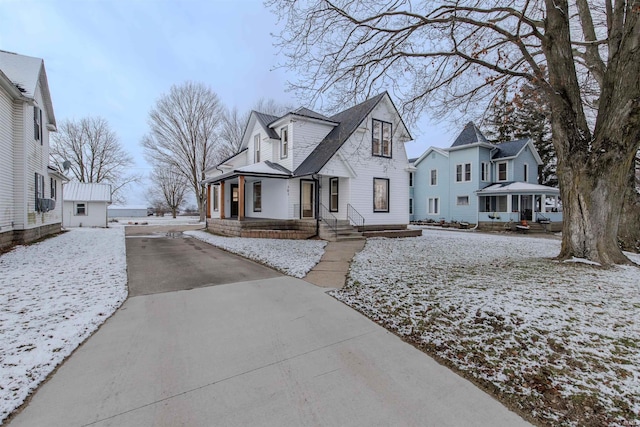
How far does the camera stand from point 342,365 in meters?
2.76

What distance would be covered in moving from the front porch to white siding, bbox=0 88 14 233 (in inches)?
301

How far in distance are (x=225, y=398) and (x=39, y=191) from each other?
1599 centimetres

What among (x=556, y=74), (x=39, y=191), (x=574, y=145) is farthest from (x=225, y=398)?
(x=39, y=191)

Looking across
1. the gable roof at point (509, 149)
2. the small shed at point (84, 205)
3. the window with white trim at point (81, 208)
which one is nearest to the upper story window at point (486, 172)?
the gable roof at point (509, 149)

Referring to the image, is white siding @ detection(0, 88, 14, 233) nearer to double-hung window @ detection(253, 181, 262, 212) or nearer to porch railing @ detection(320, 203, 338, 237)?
double-hung window @ detection(253, 181, 262, 212)

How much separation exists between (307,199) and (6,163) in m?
11.6

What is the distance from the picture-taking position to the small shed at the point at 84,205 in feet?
77.6

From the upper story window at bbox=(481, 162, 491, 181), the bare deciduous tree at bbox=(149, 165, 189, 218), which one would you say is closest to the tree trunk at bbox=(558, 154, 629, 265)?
the upper story window at bbox=(481, 162, 491, 181)

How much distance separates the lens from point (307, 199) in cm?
1477

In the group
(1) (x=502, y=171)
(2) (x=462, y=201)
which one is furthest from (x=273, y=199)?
(1) (x=502, y=171)

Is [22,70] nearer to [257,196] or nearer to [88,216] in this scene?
[257,196]

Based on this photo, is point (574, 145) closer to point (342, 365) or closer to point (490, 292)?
point (490, 292)

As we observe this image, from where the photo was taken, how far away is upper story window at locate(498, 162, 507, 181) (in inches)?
917

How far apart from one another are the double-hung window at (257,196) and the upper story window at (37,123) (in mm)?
9994
